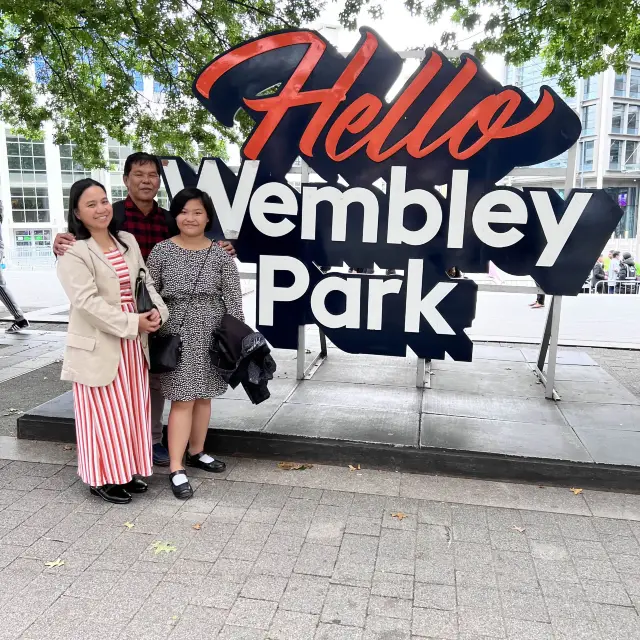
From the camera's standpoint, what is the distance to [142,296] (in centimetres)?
342

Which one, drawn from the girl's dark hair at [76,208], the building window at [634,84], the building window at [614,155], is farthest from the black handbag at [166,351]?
the building window at [634,84]

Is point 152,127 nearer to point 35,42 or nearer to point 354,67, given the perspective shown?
point 35,42

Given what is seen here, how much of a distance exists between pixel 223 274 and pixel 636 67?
53832mm

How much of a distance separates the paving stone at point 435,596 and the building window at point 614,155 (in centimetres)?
5661

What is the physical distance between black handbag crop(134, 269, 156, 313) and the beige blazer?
8cm

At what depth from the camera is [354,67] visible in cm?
466

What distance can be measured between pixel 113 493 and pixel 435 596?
200cm

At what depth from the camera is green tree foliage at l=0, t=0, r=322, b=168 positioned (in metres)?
7.71

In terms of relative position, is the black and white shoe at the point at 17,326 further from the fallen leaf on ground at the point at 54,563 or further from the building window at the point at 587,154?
the building window at the point at 587,154

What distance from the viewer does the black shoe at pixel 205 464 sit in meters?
3.95

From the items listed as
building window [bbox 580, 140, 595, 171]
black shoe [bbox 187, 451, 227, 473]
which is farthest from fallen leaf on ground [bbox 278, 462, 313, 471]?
building window [bbox 580, 140, 595, 171]

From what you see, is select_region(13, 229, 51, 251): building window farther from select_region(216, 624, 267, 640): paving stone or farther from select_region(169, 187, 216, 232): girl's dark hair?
select_region(216, 624, 267, 640): paving stone

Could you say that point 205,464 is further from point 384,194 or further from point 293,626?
point 384,194

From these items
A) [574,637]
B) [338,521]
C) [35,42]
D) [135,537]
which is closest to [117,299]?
[135,537]
